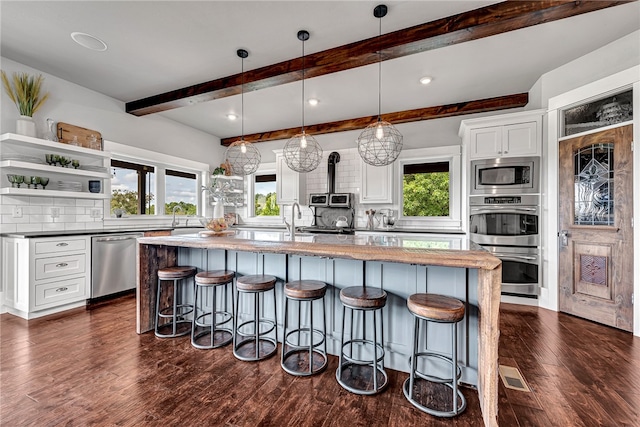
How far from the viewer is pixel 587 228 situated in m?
3.12

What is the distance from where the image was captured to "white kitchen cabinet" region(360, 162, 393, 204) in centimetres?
478

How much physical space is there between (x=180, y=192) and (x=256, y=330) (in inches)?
164

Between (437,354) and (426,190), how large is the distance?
349 centimetres

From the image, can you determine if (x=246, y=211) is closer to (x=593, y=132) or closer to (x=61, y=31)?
(x=61, y=31)

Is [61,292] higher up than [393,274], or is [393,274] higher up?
[393,274]

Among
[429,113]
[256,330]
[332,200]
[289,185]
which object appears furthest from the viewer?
[289,185]

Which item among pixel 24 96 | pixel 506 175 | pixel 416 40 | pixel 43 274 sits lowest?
pixel 43 274

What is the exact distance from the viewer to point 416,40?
2.49m

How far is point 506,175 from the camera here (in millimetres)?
3691

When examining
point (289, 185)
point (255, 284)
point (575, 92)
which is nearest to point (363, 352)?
point (255, 284)

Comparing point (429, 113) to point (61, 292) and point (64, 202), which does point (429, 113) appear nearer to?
point (64, 202)

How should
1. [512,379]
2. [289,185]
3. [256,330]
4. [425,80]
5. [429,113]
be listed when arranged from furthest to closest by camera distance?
[289,185], [429,113], [425,80], [256,330], [512,379]

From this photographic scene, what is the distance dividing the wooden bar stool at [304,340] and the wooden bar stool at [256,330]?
0.18 metres

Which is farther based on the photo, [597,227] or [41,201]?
[41,201]
